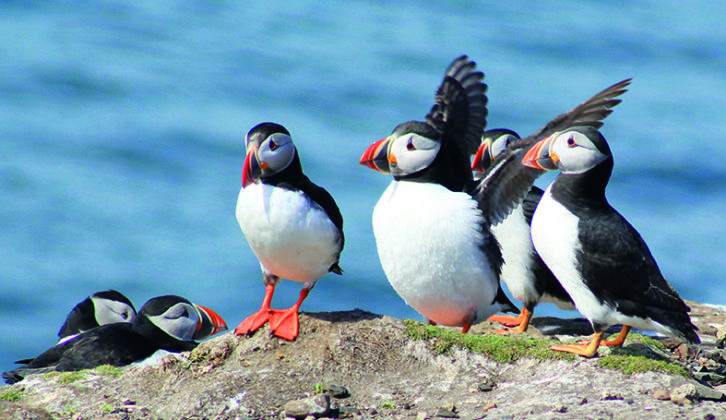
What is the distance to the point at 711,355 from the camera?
5.99m

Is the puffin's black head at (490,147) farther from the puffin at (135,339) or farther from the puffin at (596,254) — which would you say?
the puffin at (596,254)

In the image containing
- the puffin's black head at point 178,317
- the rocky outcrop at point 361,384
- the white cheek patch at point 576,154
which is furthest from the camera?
the puffin's black head at point 178,317

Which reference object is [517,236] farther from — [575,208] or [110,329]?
[110,329]

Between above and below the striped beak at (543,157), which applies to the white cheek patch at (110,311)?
below

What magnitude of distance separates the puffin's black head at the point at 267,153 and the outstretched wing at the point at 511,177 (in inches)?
49.0

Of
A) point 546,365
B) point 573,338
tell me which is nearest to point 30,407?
point 546,365

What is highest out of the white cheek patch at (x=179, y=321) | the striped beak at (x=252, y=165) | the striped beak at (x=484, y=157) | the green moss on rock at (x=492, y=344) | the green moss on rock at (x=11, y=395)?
the striped beak at (x=484, y=157)

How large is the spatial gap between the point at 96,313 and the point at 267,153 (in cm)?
291

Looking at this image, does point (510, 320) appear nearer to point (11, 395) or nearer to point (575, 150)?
point (575, 150)

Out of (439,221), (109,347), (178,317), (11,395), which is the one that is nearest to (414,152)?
(439,221)

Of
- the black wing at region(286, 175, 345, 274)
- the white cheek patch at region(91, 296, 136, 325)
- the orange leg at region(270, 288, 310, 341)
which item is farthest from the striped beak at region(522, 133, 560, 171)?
the white cheek patch at region(91, 296, 136, 325)

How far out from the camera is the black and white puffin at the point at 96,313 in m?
7.75

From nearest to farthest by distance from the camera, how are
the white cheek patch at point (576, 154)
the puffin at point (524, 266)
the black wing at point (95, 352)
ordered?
the white cheek patch at point (576, 154) → the black wing at point (95, 352) → the puffin at point (524, 266)

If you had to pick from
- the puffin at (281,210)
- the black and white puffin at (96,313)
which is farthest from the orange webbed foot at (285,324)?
the black and white puffin at (96,313)
